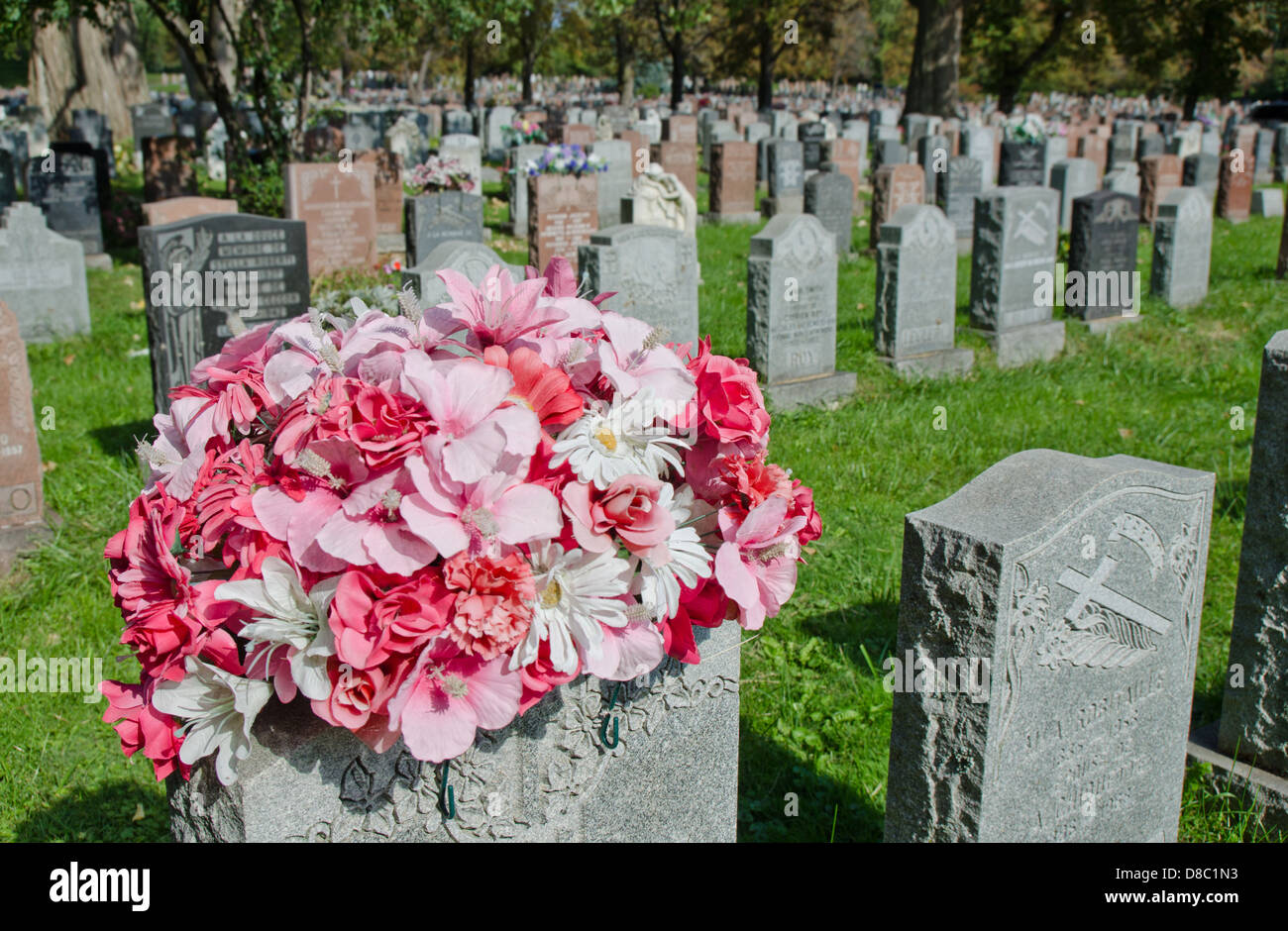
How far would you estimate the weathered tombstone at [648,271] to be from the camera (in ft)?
25.2

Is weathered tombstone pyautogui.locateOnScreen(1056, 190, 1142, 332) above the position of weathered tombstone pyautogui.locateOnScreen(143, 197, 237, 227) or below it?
below

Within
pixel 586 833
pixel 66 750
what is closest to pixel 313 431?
pixel 586 833

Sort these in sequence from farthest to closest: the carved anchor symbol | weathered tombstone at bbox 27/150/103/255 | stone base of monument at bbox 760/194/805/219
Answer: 1. stone base of monument at bbox 760/194/805/219
2. weathered tombstone at bbox 27/150/103/255
3. the carved anchor symbol

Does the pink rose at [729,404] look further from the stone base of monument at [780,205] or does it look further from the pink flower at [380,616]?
the stone base of monument at [780,205]

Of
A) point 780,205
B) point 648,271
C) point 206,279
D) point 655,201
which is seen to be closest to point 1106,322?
point 648,271

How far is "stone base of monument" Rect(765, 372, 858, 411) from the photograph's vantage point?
790 centimetres

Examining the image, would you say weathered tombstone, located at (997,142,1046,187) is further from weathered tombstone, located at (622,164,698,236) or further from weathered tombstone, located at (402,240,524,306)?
weathered tombstone, located at (402,240,524,306)

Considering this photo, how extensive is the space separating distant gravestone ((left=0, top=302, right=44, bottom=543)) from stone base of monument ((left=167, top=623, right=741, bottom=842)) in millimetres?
4046

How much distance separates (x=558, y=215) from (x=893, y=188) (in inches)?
179

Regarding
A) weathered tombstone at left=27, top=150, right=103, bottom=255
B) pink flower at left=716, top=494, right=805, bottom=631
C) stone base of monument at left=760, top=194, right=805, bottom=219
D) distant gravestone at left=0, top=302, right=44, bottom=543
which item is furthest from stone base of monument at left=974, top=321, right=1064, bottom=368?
weathered tombstone at left=27, top=150, right=103, bottom=255

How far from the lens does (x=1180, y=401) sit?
26.9 ft

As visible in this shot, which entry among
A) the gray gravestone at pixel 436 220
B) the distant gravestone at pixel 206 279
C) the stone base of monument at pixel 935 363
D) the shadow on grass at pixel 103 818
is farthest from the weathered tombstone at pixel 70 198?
the shadow on grass at pixel 103 818

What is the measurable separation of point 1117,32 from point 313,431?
4204cm

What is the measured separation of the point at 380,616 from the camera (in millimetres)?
1625
